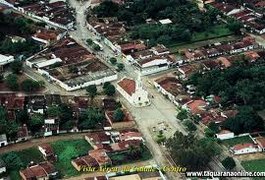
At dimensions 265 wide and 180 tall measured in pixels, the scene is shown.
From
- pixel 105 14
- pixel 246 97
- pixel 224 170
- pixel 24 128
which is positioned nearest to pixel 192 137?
pixel 224 170

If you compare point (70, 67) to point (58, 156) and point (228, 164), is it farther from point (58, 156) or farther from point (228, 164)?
point (228, 164)

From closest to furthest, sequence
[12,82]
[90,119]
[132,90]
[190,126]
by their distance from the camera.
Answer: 1. [190,126]
2. [90,119]
3. [132,90]
4. [12,82]

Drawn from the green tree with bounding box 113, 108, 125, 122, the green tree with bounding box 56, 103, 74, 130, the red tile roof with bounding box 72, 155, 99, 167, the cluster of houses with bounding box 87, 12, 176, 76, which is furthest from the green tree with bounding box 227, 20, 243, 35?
the red tile roof with bounding box 72, 155, 99, 167

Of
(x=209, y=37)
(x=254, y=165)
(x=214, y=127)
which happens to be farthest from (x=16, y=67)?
(x=254, y=165)

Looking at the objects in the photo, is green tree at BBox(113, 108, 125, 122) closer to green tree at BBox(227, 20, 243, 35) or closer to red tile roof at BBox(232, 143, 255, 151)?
red tile roof at BBox(232, 143, 255, 151)

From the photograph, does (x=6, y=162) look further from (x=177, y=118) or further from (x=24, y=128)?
(x=177, y=118)

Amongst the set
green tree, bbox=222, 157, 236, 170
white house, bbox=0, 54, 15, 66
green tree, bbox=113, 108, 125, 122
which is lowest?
green tree, bbox=222, 157, 236, 170
